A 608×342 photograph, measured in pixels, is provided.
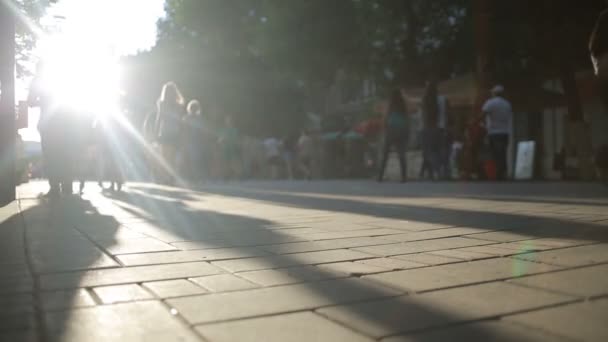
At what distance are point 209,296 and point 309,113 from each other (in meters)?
44.2

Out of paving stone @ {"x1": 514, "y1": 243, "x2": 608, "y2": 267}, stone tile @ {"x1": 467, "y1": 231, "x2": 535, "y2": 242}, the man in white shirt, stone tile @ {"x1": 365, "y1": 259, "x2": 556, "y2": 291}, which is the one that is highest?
the man in white shirt

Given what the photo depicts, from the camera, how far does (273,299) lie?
2.51 meters

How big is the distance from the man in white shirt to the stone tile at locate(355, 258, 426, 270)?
393 inches

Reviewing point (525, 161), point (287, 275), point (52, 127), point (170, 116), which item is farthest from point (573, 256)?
point (170, 116)

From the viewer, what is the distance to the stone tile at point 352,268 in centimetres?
305

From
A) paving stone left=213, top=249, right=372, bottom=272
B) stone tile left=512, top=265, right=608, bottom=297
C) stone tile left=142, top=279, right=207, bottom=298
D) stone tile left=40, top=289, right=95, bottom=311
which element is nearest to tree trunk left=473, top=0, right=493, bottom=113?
paving stone left=213, top=249, right=372, bottom=272

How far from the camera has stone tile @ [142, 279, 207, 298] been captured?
264cm

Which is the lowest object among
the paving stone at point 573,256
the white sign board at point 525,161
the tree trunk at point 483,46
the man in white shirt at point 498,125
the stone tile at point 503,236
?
the paving stone at point 573,256

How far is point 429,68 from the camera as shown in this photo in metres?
26.4

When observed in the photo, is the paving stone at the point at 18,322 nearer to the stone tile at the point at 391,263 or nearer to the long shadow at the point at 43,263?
the long shadow at the point at 43,263

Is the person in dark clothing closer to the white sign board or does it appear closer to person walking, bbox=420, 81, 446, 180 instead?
the white sign board

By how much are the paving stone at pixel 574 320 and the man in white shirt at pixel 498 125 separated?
10821 millimetres

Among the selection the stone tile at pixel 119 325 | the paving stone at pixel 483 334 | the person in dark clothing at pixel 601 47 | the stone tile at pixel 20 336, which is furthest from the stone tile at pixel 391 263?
the person in dark clothing at pixel 601 47

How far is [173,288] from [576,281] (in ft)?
5.36
